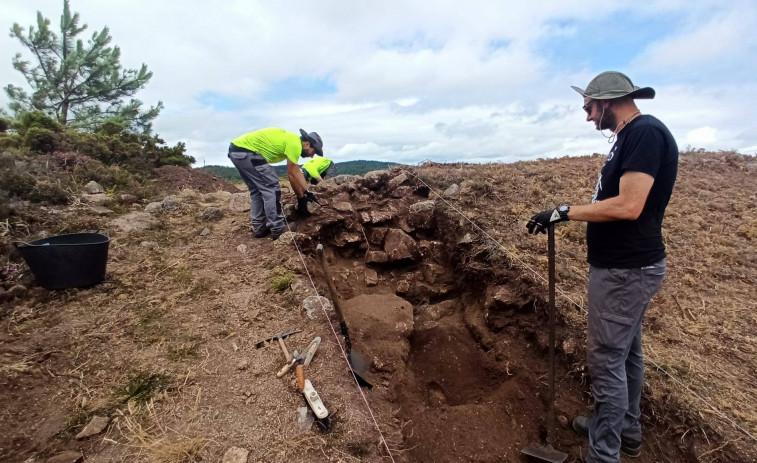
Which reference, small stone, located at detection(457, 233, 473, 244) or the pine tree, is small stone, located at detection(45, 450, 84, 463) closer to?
small stone, located at detection(457, 233, 473, 244)

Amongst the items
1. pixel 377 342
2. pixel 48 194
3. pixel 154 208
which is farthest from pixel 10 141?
pixel 377 342

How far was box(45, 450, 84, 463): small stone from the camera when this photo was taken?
246cm

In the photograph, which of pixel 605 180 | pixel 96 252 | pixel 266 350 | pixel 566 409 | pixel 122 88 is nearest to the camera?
pixel 605 180

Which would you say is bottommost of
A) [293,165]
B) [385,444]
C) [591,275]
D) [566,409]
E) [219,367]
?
[566,409]

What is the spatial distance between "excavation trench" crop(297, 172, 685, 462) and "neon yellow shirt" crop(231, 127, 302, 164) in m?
1.17

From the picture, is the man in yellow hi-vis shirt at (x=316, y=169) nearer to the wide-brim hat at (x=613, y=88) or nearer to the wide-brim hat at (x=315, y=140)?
the wide-brim hat at (x=315, y=140)

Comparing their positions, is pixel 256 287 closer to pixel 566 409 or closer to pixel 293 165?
pixel 293 165

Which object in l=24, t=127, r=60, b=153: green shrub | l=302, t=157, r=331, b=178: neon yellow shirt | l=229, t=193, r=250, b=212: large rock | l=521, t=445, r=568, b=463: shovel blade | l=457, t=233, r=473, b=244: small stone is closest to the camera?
l=521, t=445, r=568, b=463: shovel blade

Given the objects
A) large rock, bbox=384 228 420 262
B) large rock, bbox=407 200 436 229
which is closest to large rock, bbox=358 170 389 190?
large rock, bbox=407 200 436 229

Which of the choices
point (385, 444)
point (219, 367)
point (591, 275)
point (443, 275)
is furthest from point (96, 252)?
point (591, 275)

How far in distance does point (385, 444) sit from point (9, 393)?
113 inches

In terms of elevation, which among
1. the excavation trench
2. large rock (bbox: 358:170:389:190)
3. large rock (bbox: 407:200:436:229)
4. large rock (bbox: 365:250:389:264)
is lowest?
the excavation trench

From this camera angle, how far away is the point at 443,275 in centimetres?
573

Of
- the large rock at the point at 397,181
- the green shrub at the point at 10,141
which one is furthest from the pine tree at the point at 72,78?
the large rock at the point at 397,181
